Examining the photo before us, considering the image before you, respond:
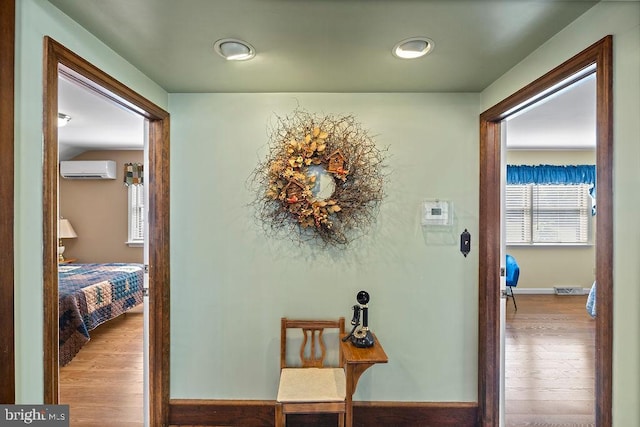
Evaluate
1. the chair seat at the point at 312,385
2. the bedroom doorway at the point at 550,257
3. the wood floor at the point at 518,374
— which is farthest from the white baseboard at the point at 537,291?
the chair seat at the point at 312,385

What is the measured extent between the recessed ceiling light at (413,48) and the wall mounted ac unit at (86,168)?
16.2 ft

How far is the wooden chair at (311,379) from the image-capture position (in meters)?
1.63

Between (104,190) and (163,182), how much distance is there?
3.88 m

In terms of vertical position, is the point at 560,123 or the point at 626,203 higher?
the point at 560,123

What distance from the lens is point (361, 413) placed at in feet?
6.57

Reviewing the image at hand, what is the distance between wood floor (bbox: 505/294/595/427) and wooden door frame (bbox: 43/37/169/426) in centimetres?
237

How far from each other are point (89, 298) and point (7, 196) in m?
2.57

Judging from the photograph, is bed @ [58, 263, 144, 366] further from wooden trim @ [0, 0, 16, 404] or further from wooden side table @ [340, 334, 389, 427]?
wooden side table @ [340, 334, 389, 427]

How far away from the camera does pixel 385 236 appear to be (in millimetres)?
2037

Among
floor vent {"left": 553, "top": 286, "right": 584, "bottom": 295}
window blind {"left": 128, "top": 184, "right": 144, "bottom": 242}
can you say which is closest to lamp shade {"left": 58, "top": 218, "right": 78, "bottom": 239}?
window blind {"left": 128, "top": 184, "right": 144, "bottom": 242}

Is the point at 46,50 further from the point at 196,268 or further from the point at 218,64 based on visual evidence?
the point at 196,268

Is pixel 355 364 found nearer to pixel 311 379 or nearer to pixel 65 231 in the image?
pixel 311 379

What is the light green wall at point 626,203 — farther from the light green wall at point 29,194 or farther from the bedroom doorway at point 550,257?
the light green wall at point 29,194

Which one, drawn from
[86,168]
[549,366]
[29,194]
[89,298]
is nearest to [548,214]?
[549,366]
